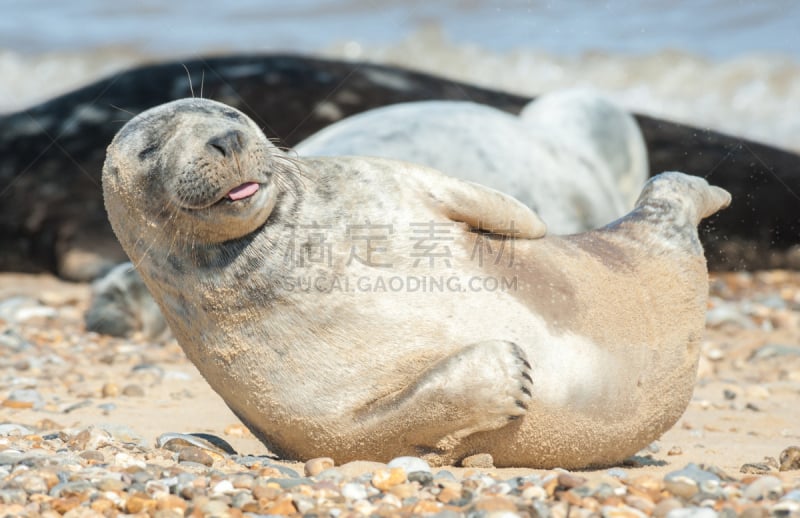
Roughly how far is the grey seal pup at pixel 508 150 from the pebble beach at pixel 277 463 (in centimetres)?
113

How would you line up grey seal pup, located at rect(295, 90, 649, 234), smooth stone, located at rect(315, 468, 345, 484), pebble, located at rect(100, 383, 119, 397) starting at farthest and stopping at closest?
grey seal pup, located at rect(295, 90, 649, 234), pebble, located at rect(100, 383, 119, 397), smooth stone, located at rect(315, 468, 345, 484)

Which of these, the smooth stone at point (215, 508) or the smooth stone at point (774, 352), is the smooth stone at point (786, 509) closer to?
the smooth stone at point (215, 508)

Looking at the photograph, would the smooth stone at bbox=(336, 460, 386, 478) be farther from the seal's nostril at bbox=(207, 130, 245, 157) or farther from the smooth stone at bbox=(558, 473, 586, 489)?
the seal's nostril at bbox=(207, 130, 245, 157)

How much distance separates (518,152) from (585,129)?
956mm

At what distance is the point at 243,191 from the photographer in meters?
3.27

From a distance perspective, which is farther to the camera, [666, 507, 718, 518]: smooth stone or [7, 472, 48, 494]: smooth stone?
[7, 472, 48, 494]: smooth stone

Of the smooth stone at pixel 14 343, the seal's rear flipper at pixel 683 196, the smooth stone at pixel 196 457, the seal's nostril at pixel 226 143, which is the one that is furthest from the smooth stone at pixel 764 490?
the smooth stone at pixel 14 343

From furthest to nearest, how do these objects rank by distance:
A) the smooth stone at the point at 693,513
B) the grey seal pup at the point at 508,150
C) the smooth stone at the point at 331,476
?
the grey seal pup at the point at 508,150
the smooth stone at the point at 331,476
the smooth stone at the point at 693,513

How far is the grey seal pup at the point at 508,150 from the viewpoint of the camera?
232 inches

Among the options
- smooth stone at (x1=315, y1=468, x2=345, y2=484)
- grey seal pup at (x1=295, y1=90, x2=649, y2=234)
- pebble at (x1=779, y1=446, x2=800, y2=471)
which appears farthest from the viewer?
grey seal pup at (x1=295, y1=90, x2=649, y2=234)

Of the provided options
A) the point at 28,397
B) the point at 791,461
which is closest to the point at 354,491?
the point at 791,461

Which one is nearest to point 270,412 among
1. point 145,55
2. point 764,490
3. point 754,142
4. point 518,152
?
point 764,490

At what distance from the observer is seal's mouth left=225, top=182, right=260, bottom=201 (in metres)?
3.25

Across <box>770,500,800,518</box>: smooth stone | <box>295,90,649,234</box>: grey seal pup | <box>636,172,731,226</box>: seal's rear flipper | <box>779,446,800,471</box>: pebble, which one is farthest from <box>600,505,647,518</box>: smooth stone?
<box>295,90,649,234</box>: grey seal pup
